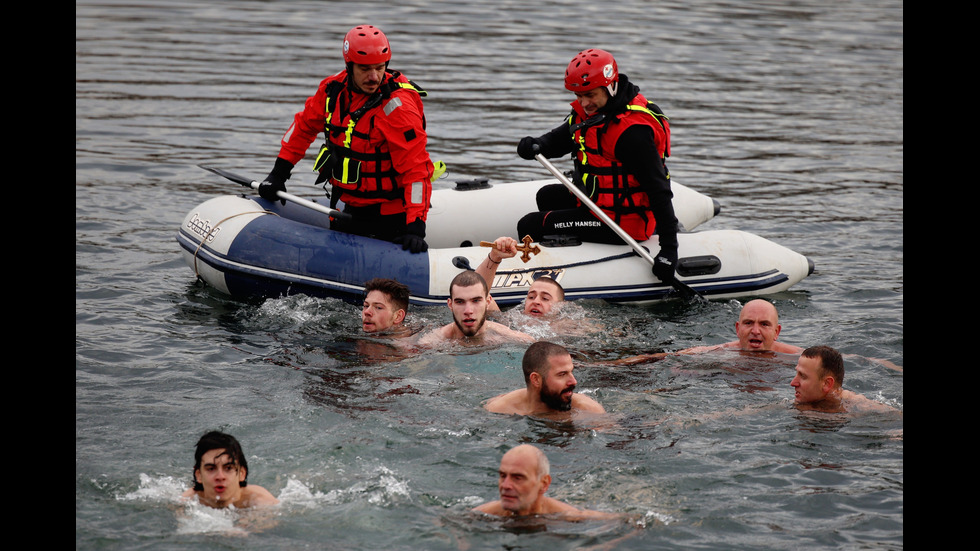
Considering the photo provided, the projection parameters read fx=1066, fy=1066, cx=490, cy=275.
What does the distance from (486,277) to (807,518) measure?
3430 millimetres

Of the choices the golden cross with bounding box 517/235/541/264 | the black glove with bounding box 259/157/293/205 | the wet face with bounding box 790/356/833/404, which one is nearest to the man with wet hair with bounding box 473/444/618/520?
the wet face with bounding box 790/356/833/404

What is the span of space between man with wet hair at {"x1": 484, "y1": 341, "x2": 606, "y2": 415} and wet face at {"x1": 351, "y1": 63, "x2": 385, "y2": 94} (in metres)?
2.82

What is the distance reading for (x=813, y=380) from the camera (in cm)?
623

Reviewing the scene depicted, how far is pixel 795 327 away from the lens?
829 centimetres

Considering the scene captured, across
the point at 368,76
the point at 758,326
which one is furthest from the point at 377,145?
the point at 758,326

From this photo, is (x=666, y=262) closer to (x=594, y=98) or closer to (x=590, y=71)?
(x=594, y=98)

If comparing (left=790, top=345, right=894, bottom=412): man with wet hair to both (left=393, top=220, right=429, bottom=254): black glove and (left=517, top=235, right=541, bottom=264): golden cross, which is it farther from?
(left=393, top=220, right=429, bottom=254): black glove

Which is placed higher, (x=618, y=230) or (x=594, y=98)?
(x=594, y=98)

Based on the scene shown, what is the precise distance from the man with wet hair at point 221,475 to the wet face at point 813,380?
3.20 metres

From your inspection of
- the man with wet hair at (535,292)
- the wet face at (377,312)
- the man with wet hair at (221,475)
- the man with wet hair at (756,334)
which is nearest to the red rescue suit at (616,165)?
the man with wet hair at (535,292)

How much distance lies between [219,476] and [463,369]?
2430 millimetres

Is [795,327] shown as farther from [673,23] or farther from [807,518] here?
[673,23]

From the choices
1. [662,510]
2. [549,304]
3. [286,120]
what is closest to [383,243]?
[549,304]

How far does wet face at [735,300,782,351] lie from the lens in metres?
7.11
